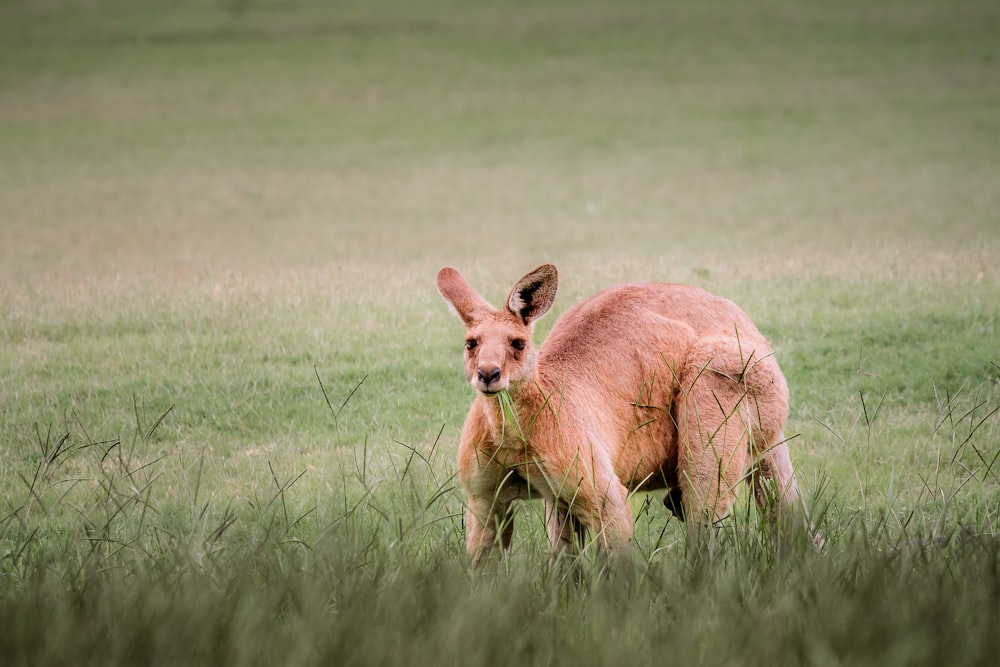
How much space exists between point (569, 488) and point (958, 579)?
1449 millimetres

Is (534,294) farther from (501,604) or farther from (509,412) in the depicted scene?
(501,604)

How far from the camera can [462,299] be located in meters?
4.58

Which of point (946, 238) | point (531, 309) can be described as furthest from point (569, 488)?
point (946, 238)

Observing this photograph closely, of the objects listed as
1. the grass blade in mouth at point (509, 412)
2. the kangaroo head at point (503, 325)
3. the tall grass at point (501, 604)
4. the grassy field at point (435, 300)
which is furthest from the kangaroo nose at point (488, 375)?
the tall grass at point (501, 604)

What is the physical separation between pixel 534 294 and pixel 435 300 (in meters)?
5.68

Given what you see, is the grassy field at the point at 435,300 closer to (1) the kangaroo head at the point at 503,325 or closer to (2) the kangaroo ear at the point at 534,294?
(1) the kangaroo head at the point at 503,325

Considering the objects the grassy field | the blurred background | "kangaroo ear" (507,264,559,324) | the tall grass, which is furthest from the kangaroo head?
the blurred background

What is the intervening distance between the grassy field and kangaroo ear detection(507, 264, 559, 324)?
596mm

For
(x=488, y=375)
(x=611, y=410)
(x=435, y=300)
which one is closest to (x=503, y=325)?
(x=488, y=375)

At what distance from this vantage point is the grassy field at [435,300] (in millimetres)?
3320

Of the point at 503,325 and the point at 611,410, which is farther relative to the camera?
the point at 611,410

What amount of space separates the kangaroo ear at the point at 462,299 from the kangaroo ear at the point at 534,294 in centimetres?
A: 15

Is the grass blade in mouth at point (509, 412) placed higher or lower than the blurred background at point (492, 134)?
lower

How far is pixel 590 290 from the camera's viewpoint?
32.6ft
